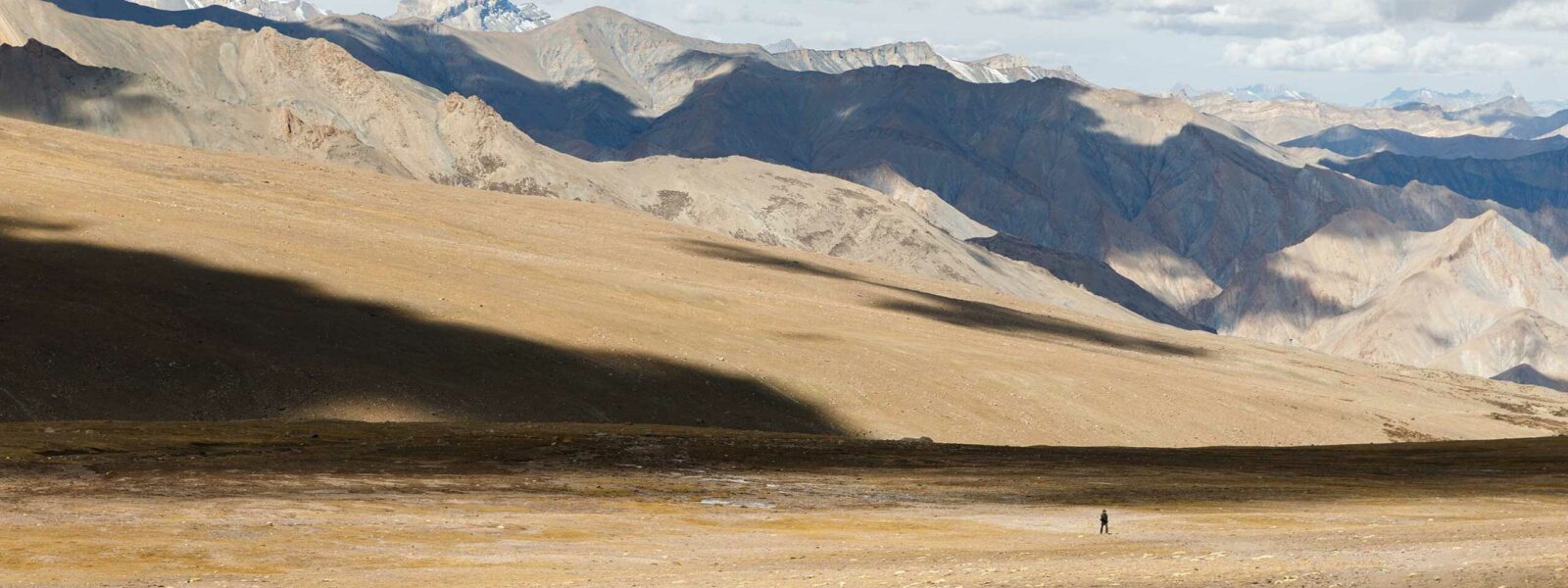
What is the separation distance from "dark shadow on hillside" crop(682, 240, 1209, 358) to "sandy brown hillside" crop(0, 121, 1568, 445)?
4.44ft

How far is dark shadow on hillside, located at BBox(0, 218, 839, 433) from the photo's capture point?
72.4m

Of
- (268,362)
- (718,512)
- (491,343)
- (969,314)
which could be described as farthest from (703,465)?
(969,314)

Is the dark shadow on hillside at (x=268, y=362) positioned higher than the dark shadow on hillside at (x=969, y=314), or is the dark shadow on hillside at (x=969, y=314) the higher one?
the dark shadow on hillside at (x=969, y=314)

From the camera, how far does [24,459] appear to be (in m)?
45.6

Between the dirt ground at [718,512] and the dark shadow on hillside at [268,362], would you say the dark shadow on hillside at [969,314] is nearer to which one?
the dark shadow on hillside at [268,362]

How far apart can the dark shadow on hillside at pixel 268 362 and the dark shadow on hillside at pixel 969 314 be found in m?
64.1

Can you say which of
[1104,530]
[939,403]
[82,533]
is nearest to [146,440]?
[82,533]

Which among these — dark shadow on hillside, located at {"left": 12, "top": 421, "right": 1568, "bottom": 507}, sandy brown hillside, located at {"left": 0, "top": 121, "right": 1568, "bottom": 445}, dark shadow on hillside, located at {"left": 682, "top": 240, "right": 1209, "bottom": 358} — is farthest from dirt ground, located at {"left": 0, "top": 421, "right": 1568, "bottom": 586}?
dark shadow on hillside, located at {"left": 682, "top": 240, "right": 1209, "bottom": 358}

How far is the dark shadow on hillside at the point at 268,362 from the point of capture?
7238 cm

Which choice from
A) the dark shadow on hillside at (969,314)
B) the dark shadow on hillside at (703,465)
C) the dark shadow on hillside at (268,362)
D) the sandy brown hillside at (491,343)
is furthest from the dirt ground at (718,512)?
the dark shadow on hillside at (969,314)

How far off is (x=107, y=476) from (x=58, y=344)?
3331 cm

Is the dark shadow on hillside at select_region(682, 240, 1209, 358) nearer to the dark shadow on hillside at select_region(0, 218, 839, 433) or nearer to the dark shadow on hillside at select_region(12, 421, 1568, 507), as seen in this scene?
the dark shadow on hillside at select_region(0, 218, 839, 433)

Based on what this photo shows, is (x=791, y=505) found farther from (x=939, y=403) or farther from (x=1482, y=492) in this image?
(x=939, y=403)

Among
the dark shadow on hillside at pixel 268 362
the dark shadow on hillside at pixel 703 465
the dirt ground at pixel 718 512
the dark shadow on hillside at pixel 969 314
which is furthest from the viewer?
the dark shadow on hillside at pixel 969 314
